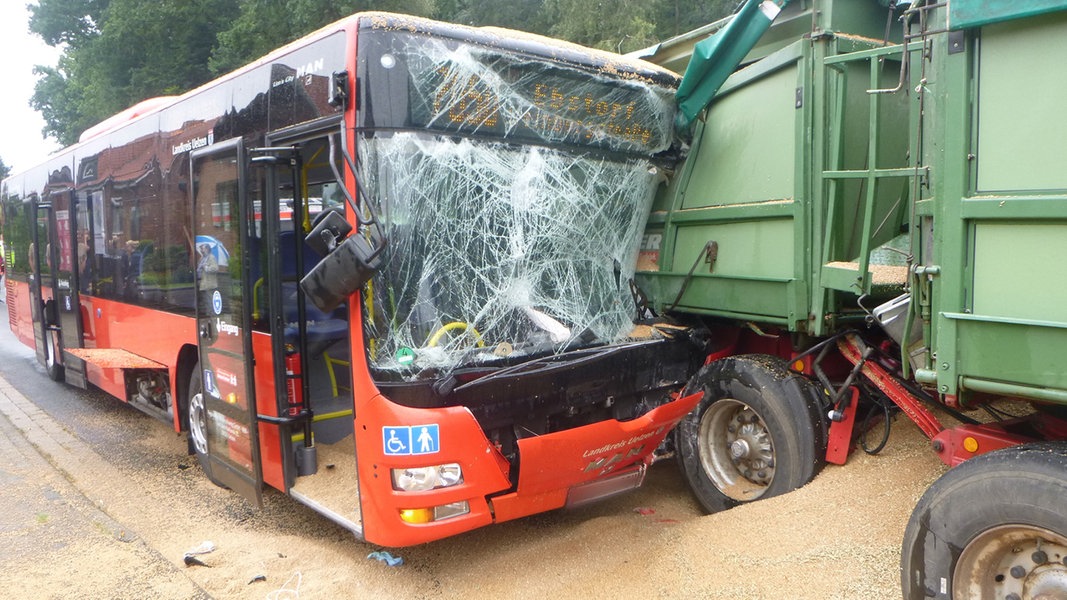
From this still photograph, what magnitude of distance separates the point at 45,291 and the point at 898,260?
9226 mm

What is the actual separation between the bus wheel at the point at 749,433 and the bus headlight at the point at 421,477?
6.21 ft

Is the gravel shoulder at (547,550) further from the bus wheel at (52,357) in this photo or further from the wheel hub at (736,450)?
the bus wheel at (52,357)

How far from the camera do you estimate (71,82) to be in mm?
29531

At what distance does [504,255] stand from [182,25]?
22.9 metres

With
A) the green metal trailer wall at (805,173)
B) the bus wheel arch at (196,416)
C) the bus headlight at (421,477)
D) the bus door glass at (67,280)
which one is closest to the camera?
the bus headlight at (421,477)

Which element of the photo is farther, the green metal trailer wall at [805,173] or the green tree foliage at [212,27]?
the green tree foliage at [212,27]

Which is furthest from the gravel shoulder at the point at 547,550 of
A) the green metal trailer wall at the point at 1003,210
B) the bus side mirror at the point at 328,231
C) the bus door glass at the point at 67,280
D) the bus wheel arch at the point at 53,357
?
the bus wheel arch at the point at 53,357

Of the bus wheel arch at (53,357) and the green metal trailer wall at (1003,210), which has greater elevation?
the green metal trailer wall at (1003,210)

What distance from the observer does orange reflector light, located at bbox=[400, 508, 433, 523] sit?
3.60 m

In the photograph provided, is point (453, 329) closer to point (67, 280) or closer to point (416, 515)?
point (416, 515)

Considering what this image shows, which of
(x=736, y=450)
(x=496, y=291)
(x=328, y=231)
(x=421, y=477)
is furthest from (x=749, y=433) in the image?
(x=328, y=231)

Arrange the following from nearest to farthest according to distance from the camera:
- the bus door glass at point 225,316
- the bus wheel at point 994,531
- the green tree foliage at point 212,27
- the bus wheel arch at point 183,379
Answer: the bus wheel at point 994,531 → the bus door glass at point 225,316 → the bus wheel arch at point 183,379 → the green tree foliage at point 212,27

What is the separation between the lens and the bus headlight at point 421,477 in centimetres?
356

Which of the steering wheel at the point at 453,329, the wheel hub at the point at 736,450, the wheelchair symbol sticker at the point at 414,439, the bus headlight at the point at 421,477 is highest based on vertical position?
the steering wheel at the point at 453,329
